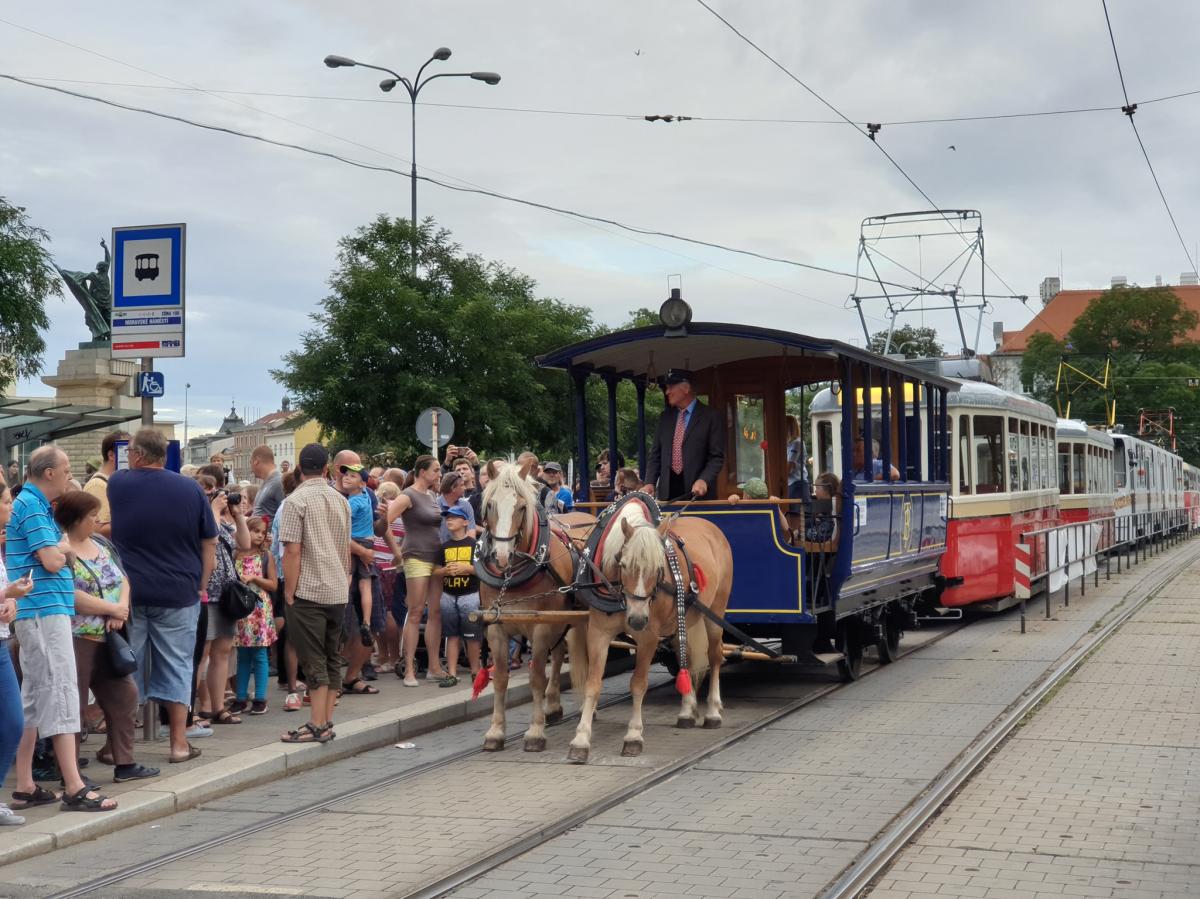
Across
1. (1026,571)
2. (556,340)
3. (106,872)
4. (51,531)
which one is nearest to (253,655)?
(51,531)

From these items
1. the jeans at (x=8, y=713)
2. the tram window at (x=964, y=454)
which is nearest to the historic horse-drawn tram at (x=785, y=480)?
the tram window at (x=964, y=454)

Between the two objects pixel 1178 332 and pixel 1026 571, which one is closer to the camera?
pixel 1026 571

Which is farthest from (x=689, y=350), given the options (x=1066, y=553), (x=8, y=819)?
(x=1066, y=553)

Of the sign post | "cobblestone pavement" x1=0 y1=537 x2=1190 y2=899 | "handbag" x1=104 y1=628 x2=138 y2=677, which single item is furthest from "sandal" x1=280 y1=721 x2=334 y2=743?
"handbag" x1=104 y1=628 x2=138 y2=677

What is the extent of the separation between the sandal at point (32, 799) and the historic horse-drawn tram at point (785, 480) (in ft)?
16.1

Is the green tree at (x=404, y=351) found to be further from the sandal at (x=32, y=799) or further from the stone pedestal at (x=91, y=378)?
the sandal at (x=32, y=799)

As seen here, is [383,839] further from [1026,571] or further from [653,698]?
[1026,571]

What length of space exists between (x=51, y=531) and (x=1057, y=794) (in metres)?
5.44

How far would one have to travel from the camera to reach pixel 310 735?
9297mm

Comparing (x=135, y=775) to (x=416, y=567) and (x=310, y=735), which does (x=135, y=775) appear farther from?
(x=416, y=567)

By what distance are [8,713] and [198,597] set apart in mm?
1718

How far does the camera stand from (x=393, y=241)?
115ft

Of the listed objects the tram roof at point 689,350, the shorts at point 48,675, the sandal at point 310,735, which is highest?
the tram roof at point 689,350

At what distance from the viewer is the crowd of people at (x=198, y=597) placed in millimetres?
7516
